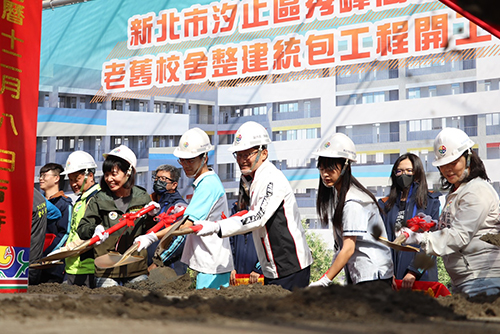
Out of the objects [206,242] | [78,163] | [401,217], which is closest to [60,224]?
[78,163]

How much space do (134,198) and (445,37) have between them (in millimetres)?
3248

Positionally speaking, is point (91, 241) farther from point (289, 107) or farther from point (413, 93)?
point (413, 93)

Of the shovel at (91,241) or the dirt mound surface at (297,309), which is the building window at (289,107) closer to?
the shovel at (91,241)

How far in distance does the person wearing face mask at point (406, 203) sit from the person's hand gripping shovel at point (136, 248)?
1495 millimetres

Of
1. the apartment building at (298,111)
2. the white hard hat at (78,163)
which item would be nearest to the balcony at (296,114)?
the apartment building at (298,111)

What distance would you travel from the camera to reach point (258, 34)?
6.14 metres

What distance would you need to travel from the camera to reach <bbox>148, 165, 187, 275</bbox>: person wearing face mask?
4.09 meters

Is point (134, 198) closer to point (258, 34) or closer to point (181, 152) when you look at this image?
point (181, 152)

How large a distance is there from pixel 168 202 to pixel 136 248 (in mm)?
1681

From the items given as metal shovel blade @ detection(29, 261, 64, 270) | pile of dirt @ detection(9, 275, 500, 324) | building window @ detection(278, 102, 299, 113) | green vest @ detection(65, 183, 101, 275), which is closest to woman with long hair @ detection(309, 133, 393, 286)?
pile of dirt @ detection(9, 275, 500, 324)

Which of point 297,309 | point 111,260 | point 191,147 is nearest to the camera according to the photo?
point 297,309

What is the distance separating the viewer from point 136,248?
331 cm

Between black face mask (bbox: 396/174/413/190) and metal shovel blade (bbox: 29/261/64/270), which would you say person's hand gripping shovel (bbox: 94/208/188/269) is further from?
black face mask (bbox: 396/174/413/190)

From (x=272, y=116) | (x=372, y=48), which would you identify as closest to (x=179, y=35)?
(x=272, y=116)
